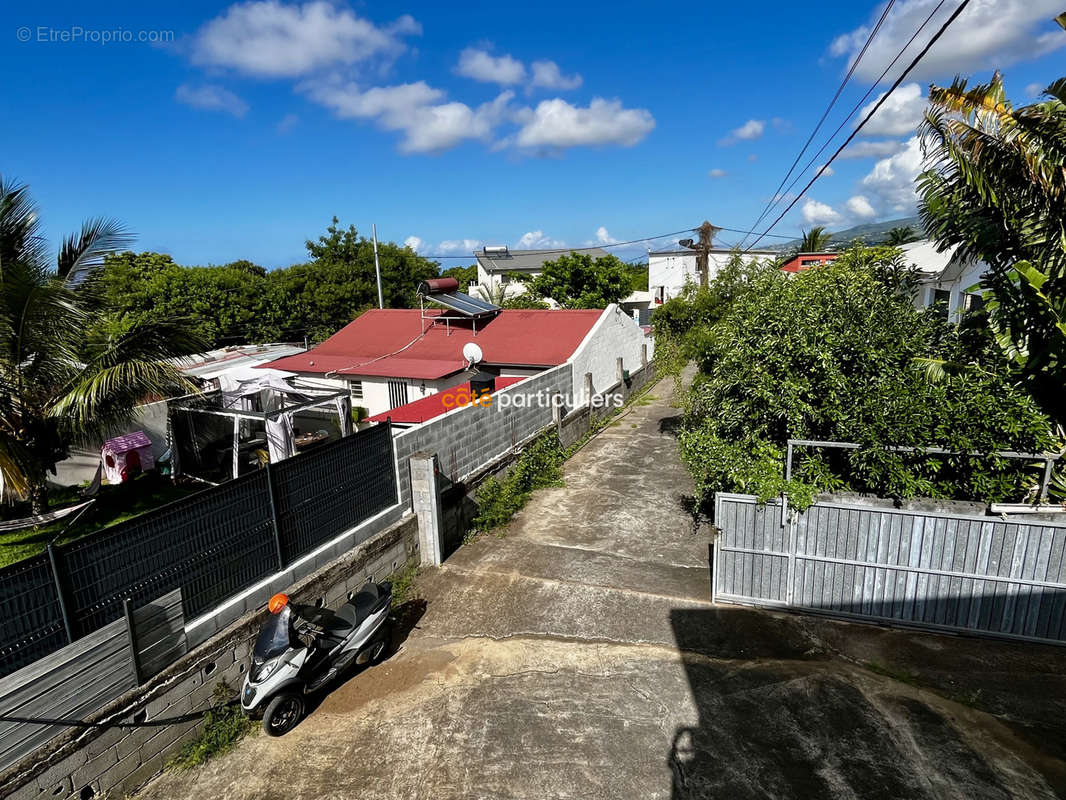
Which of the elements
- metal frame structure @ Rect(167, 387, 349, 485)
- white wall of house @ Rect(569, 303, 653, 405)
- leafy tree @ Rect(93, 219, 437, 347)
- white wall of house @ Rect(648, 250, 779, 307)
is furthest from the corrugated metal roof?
metal frame structure @ Rect(167, 387, 349, 485)

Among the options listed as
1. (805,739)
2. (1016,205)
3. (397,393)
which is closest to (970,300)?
(1016,205)

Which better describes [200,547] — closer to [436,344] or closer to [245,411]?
[245,411]

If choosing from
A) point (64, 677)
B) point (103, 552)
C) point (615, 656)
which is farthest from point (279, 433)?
point (615, 656)

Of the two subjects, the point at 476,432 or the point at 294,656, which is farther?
the point at 476,432

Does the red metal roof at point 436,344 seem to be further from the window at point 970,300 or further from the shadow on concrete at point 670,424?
the window at point 970,300

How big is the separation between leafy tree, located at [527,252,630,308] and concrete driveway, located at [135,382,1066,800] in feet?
85.8

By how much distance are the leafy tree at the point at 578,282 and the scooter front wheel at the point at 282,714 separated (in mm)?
28776

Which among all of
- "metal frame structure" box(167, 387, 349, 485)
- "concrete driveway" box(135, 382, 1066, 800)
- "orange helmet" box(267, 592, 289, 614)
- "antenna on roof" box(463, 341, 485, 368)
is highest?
"antenna on roof" box(463, 341, 485, 368)

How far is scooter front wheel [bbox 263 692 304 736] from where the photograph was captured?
18.6ft

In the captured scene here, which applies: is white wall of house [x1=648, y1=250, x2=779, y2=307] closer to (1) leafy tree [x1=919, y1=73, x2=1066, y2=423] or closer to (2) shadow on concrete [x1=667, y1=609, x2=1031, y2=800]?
(1) leafy tree [x1=919, y1=73, x2=1066, y2=423]

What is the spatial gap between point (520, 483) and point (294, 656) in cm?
674

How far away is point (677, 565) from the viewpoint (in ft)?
29.8

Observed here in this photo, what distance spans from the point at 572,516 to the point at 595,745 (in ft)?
18.6

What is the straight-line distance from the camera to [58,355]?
7.83m
